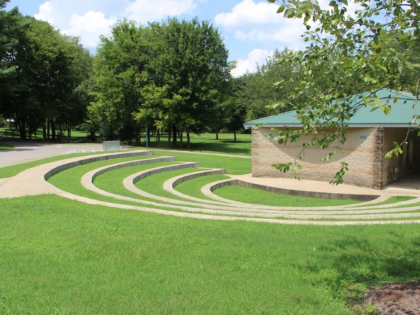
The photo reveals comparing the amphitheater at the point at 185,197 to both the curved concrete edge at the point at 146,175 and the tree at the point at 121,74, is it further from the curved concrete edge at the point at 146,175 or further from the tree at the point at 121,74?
the tree at the point at 121,74

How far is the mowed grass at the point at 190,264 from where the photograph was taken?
4344 mm

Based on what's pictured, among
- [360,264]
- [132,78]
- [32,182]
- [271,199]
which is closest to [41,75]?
[132,78]

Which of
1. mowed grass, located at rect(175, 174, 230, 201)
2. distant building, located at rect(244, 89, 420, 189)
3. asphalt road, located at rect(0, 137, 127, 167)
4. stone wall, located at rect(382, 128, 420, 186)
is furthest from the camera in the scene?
asphalt road, located at rect(0, 137, 127, 167)

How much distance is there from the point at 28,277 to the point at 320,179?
18736 millimetres

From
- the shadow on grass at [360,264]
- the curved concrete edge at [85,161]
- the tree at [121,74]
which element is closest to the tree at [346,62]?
the shadow on grass at [360,264]

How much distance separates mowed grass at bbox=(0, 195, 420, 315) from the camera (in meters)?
4.34

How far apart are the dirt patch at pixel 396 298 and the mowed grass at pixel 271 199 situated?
10941mm

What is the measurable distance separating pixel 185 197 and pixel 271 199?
488 cm

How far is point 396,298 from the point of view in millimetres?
4695

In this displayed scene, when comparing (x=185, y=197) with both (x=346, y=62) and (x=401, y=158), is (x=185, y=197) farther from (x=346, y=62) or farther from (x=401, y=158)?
(x=401, y=158)

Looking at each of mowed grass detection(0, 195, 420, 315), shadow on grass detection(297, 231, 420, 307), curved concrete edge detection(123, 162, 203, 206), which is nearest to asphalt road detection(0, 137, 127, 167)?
curved concrete edge detection(123, 162, 203, 206)

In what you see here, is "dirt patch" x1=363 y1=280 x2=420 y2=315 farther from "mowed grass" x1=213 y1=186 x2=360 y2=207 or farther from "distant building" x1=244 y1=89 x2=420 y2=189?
"distant building" x1=244 y1=89 x2=420 y2=189

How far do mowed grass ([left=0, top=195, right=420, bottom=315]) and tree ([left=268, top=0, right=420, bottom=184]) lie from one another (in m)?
1.52

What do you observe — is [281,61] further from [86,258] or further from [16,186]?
[16,186]
